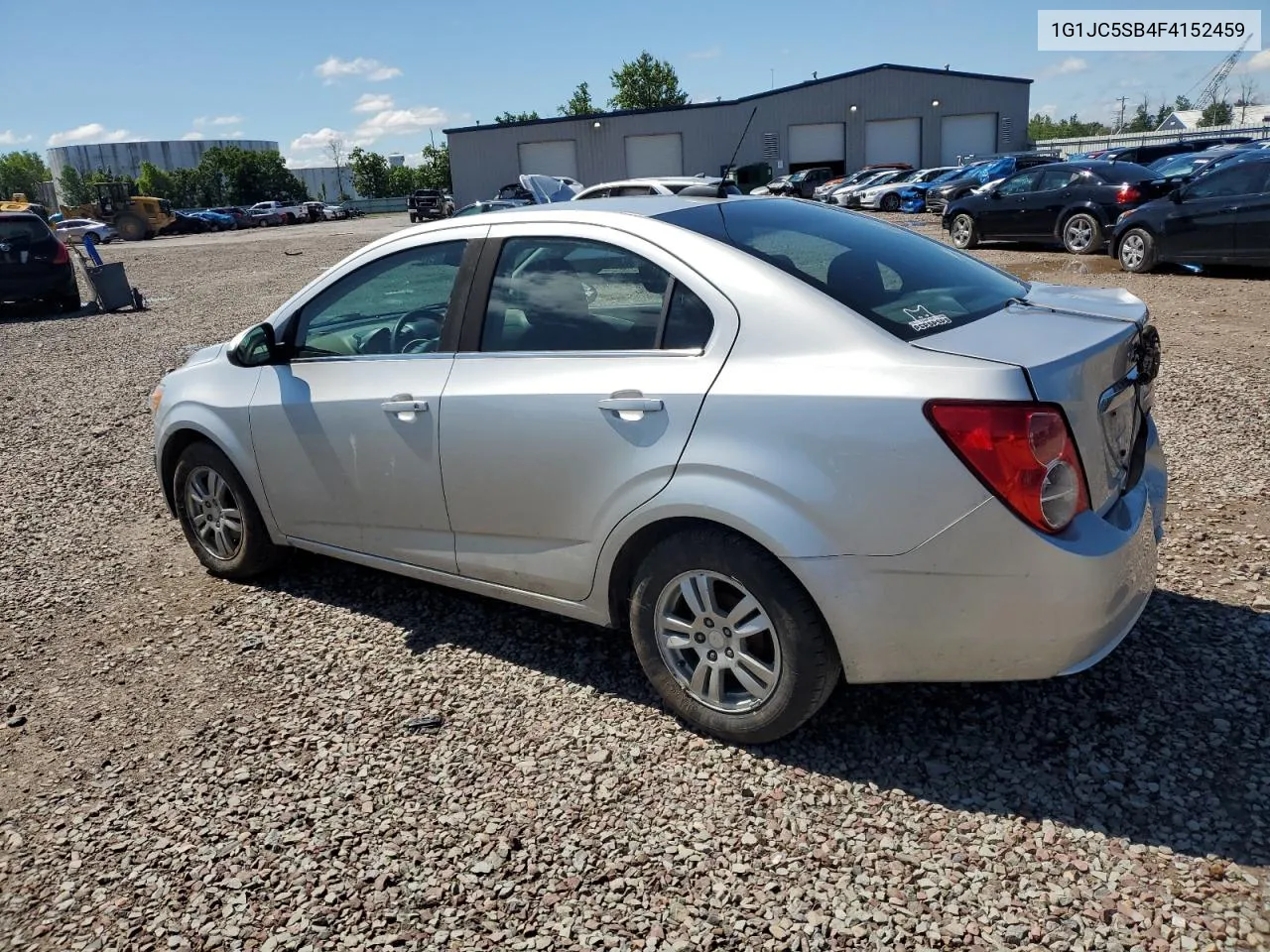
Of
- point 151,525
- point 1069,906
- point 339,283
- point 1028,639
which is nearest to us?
point 1069,906

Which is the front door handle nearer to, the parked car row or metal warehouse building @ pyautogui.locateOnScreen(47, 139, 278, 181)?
the parked car row

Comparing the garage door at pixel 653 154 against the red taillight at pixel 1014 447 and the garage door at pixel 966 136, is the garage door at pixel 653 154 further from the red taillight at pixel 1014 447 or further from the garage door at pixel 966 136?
the red taillight at pixel 1014 447

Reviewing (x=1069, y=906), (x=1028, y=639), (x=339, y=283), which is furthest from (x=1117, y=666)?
(x=339, y=283)

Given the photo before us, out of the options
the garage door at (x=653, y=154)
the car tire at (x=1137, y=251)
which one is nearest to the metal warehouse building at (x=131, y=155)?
the garage door at (x=653, y=154)

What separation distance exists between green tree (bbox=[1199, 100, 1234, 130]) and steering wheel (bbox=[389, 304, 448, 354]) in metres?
100

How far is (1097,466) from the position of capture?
2654 millimetres

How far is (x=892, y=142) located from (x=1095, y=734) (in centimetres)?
5628

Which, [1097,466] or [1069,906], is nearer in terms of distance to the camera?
[1069,906]

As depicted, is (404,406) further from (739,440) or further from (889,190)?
(889,190)

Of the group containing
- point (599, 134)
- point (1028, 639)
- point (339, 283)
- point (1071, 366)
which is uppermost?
Result: point (599, 134)

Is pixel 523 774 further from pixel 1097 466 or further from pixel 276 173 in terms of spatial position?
pixel 276 173

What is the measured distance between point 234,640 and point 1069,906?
3297 millimetres

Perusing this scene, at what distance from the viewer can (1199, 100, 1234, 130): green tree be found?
86.4m

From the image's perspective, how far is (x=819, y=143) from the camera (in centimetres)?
5503
